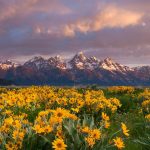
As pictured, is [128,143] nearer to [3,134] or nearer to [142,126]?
[142,126]

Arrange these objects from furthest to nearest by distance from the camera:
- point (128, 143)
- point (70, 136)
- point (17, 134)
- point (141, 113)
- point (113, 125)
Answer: point (141, 113) < point (113, 125) < point (128, 143) < point (70, 136) < point (17, 134)

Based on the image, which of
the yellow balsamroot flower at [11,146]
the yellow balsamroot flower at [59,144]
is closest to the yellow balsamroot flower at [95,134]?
the yellow balsamroot flower at [59,144]

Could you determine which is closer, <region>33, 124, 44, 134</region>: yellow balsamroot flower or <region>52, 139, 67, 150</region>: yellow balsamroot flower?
<region>52, 139, 67, 150</region>: yellow balsamroot flower

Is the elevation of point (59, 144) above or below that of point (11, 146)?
above

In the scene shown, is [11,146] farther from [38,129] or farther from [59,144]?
[59,144]

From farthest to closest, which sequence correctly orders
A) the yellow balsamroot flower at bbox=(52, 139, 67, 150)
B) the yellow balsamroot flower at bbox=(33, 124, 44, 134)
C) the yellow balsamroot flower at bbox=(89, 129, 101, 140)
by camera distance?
the yellow balsamroot flower at bbox=(33, 124, 44, 134), the yellow balsamroot flower at bbox=(89, 129, 101, 140), the yellow balsamroot flower at bbox=(52, 139, 67, 150)

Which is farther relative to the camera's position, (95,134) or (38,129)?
(38,129)

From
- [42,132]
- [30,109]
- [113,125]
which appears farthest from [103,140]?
[30,109]

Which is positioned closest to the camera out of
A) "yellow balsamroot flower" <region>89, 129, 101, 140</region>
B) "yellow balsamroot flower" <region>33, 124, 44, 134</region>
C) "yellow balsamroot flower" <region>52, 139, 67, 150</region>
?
"yellow balsamroot flower" <region>52, 139, 67, 150</region>

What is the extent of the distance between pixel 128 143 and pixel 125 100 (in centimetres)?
968

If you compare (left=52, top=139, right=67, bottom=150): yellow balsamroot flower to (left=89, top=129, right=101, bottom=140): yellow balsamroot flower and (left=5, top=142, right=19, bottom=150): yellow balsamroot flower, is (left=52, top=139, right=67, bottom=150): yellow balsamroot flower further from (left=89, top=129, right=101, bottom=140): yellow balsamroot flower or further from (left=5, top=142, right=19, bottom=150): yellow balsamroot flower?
(left=5, top=142, right=19, bottom=150): yellow balsamroot flower

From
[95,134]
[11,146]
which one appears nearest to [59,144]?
[95,134]

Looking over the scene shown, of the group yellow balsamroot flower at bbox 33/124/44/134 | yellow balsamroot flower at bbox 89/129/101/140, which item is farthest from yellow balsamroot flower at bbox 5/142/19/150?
yellow balsamroot flower at bbox 89/129/101/140

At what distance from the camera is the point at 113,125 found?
12766 mm
